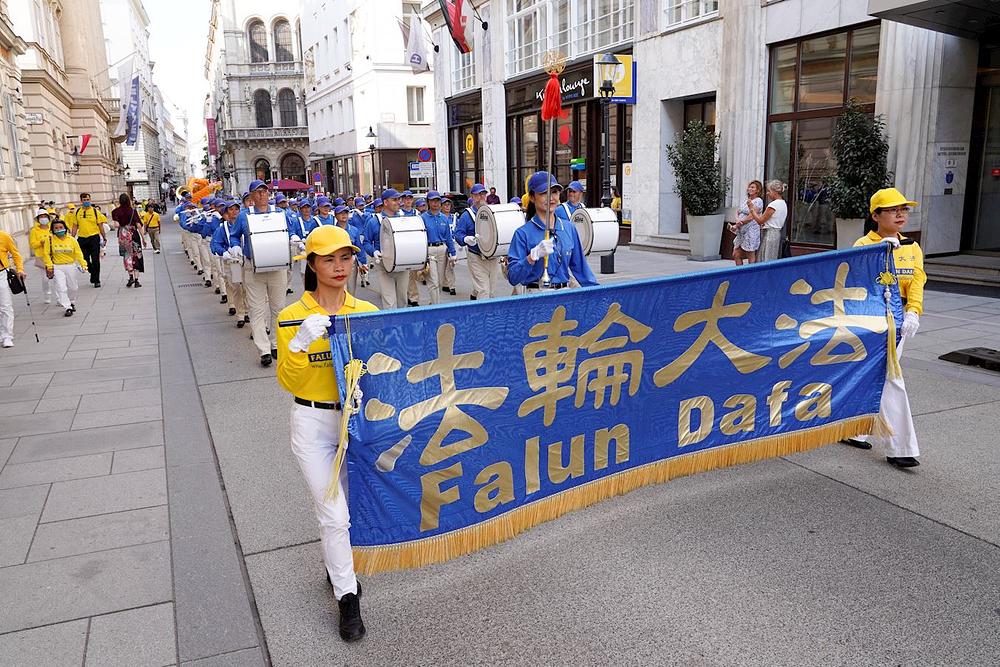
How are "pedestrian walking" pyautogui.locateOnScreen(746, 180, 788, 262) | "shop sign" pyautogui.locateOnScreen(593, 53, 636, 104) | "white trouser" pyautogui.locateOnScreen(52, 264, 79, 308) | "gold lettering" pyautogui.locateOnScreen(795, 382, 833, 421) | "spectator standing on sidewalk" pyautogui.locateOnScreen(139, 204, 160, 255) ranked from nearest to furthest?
"gold lettering" pyautogui.locateOnScreen(795, 382, 833, 421) < "pedestrian walking" pyautogui.locateOnScreen(746, 180, 788, 262) < "white trouser" pyautogui.locateOnScreen(52, 264, 79, 308) < "shop sign" pyautogui.locateOnScreen(593, 53, 636, 104) < "spectator standing on sidewalk" pyautogui.locateOnScreen(139, 204, 160, 255)

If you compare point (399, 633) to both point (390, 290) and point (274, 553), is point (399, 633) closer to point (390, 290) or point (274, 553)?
point (274, 553)

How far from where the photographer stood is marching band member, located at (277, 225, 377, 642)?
3453 millimetres

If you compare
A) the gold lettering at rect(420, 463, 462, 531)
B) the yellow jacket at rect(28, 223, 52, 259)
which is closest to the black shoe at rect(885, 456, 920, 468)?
the gold lettering at rect(420, 463, 462, 531)

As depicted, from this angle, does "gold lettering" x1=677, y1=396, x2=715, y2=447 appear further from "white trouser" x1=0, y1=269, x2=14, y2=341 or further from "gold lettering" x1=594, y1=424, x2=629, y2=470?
"white trouser" x1=0, y1=269, x2=14, y2=341

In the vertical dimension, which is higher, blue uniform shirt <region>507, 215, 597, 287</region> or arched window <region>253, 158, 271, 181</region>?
arched window <region>253, 158, 271, 181</region>

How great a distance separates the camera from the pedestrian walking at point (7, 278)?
405 inches

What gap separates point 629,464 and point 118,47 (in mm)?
96305

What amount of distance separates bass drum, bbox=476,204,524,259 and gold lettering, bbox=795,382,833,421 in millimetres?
6330

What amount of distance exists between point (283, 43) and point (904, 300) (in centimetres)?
8141

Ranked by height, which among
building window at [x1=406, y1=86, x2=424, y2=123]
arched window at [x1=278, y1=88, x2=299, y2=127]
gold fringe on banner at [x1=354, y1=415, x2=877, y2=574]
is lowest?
gold fringe on banner at [x1=354, y1=415, x2=877, y2=574]

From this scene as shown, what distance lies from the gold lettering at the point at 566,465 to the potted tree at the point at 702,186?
514 inches

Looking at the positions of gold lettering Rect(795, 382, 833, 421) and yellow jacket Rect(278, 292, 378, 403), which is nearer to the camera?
yellow jacket Rect(278, 292, 378, 403)

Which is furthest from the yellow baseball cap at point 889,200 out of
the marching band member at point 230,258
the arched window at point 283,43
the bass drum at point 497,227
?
the arched window at point 283,43

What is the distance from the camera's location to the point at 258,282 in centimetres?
945
